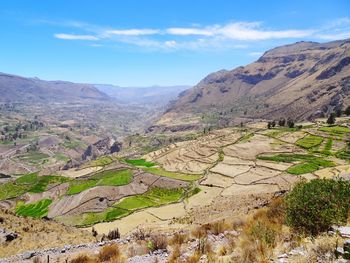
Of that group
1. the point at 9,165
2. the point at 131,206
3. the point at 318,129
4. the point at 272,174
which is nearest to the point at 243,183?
the point at 272,174

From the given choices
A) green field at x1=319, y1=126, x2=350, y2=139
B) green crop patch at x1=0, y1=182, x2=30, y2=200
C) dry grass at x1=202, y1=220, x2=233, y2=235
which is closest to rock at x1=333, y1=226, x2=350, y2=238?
dry grass at x1=202, y1=220, x2=233, y2=235

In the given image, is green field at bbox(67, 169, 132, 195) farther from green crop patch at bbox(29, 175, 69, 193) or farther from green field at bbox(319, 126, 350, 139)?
green field at bbox(319, 126, 350, 139)

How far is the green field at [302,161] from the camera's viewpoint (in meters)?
64.9

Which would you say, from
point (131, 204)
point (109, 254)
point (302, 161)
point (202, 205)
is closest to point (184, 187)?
point (131, 204)

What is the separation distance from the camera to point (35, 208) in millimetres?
69875

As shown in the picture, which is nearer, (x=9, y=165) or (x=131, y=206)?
(x=131, y=206)

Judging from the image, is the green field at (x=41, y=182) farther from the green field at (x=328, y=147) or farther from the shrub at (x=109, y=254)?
the shrub at (x=109, y=254)

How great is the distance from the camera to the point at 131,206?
61.2 metres

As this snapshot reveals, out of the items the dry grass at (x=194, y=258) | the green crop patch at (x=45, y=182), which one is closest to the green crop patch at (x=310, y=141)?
the green crop patch at (x=45, y=182)

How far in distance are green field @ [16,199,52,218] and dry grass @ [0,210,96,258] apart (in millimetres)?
30462

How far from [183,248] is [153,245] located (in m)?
1.63

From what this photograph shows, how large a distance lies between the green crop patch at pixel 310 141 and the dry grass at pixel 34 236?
Result: 60.7 metres

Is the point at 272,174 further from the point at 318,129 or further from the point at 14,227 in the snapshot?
the point at 14,227

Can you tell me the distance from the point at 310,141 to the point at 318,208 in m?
74.4
